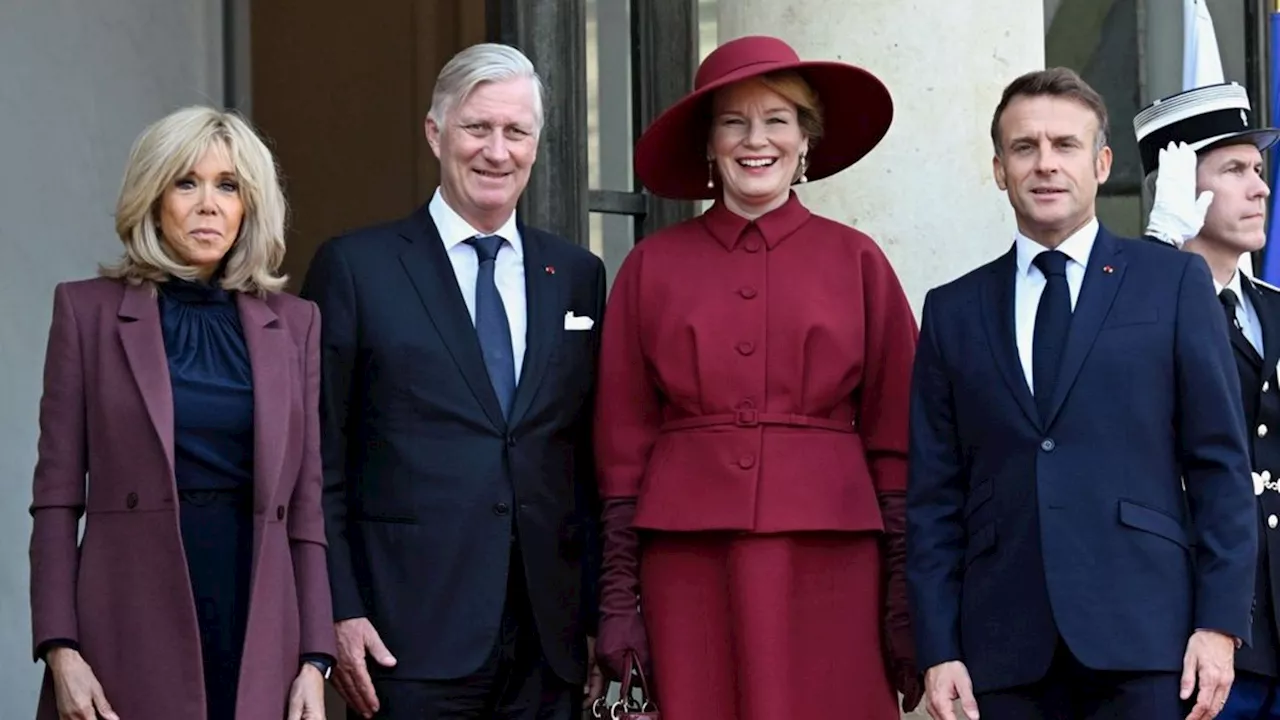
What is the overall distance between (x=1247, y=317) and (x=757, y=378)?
1059 mm

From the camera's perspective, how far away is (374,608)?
13.5 ft

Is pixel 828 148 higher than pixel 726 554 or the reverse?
higher

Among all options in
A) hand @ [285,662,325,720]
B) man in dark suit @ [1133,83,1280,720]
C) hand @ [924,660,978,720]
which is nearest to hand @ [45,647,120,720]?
hand @ [285,662,325,720]

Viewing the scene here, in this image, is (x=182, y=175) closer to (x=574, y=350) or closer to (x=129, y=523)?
(x=129, y=523)

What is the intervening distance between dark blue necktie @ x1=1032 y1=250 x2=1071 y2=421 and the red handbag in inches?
34.6

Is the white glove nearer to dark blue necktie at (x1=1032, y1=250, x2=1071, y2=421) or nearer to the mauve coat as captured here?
dark blue necktie at (x1=1032, y1=250, x2=1071, y2=421)

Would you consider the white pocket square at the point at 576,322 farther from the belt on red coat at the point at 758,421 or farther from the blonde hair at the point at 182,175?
the blonde hair at the point at 182,175

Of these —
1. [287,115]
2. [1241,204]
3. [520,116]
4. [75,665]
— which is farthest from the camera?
[287,115]

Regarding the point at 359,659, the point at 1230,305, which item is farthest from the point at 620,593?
the point at 1230,305

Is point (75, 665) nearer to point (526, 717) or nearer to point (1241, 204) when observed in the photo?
point (526, 717)

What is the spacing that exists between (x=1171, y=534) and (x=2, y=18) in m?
3.32

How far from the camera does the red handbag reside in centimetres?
411

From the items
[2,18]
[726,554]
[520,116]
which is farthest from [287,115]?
[726,554]

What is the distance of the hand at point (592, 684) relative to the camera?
4312 millimetres
